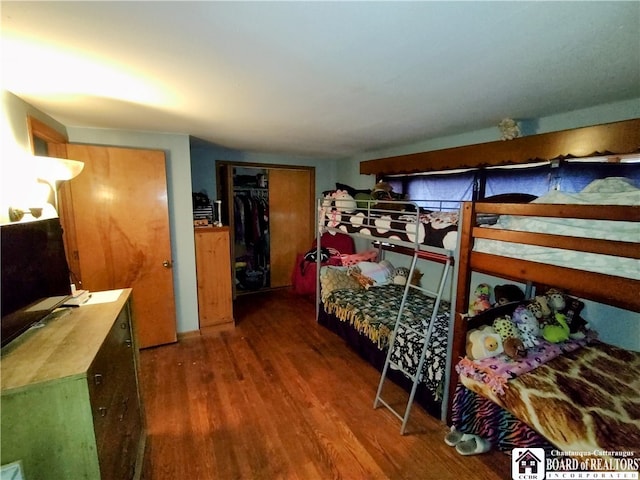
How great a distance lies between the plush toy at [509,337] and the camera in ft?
5.43

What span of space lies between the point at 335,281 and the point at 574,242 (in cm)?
238

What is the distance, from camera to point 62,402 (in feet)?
3.00

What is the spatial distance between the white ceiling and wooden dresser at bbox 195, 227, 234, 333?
1.37 metres

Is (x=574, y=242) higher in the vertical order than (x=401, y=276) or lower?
higher

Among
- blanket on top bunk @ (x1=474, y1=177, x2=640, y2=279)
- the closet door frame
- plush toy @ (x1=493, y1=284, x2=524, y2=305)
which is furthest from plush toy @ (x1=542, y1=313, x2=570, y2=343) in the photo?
the closet door frame

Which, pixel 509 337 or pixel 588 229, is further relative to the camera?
pixel 509 337

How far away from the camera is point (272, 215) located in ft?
15.3

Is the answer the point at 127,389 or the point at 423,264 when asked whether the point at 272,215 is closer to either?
the point at 423,264

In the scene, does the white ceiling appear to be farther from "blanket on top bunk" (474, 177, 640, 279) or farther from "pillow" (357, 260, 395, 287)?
"pillow" (357, 260, 395, 287)

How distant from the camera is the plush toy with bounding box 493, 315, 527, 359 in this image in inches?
65.1

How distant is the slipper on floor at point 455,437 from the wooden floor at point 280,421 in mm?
37

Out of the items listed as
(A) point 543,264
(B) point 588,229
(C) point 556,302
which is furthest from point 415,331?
(B) point 588,229

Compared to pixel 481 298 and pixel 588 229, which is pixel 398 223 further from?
pixel 588 229

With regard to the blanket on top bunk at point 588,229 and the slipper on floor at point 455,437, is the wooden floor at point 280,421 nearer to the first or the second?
the slipper on floor at point 455,437
